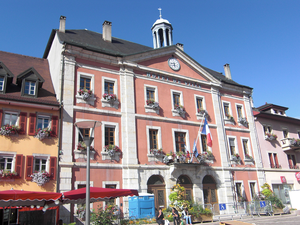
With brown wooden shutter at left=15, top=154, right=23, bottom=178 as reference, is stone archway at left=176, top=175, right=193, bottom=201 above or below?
below

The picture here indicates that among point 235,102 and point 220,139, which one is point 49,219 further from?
point 235,102

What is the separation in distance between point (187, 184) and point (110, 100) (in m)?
8.84

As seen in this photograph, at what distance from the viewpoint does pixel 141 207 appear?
18.2m

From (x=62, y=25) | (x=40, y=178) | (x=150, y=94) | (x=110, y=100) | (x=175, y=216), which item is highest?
(x=62, y=25)

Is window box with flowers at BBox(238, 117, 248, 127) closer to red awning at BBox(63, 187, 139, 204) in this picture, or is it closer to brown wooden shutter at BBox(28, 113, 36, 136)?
red awning at BBox(63, 187, 139, 204)

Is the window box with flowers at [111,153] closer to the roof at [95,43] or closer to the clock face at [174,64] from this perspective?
the roof at [95,43]

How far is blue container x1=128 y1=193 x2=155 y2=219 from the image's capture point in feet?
59.1

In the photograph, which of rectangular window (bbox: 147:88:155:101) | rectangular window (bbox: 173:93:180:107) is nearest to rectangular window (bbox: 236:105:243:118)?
rectangular window (bbox: 173:93:180:107)

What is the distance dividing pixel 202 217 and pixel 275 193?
11.3 metres

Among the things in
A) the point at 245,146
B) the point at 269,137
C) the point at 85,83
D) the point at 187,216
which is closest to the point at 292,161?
the point at 269,137

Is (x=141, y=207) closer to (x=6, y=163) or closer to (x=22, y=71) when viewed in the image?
(x=6, y=163)

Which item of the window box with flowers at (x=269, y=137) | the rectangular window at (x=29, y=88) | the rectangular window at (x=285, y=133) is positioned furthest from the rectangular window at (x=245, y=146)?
the rectangular window at (x=29, y=88)

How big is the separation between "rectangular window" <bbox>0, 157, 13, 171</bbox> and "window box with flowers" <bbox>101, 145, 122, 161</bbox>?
560cm

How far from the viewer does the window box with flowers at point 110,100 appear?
20484 millimetres
